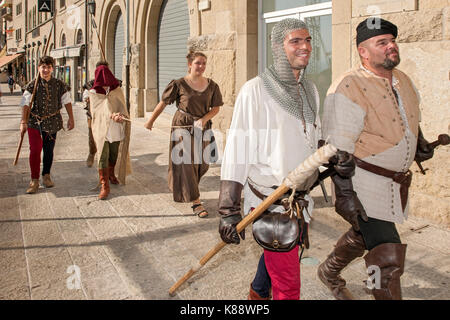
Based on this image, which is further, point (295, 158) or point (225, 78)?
point (225, 78)

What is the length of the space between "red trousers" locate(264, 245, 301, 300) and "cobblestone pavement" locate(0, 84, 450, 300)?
85cm

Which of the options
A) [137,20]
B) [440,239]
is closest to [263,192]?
[440,239]

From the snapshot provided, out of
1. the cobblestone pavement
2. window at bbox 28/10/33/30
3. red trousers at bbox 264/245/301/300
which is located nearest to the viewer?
red trousers at bbox 264/245/301/300

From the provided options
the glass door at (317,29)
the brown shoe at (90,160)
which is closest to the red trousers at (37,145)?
the brown shoe at (90,160)

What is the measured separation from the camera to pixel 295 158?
252 cm

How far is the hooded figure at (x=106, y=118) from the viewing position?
6.06m

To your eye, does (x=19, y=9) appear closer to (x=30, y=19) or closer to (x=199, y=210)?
(x=30, y=19)

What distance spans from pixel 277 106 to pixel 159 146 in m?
7.91

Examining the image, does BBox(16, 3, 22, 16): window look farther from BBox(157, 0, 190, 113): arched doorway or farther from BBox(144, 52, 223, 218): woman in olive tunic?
BBox(144, 52, 223, 218): woman in olive tunic

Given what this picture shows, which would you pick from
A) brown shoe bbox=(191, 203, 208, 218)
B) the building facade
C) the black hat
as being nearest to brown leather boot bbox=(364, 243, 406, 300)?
the black hat

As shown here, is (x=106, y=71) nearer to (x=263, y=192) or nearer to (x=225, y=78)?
(x=225, y=78)

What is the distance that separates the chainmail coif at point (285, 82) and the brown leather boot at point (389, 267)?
85cm

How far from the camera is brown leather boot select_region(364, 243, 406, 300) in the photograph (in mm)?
2559

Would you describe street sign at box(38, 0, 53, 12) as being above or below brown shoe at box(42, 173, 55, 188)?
above
